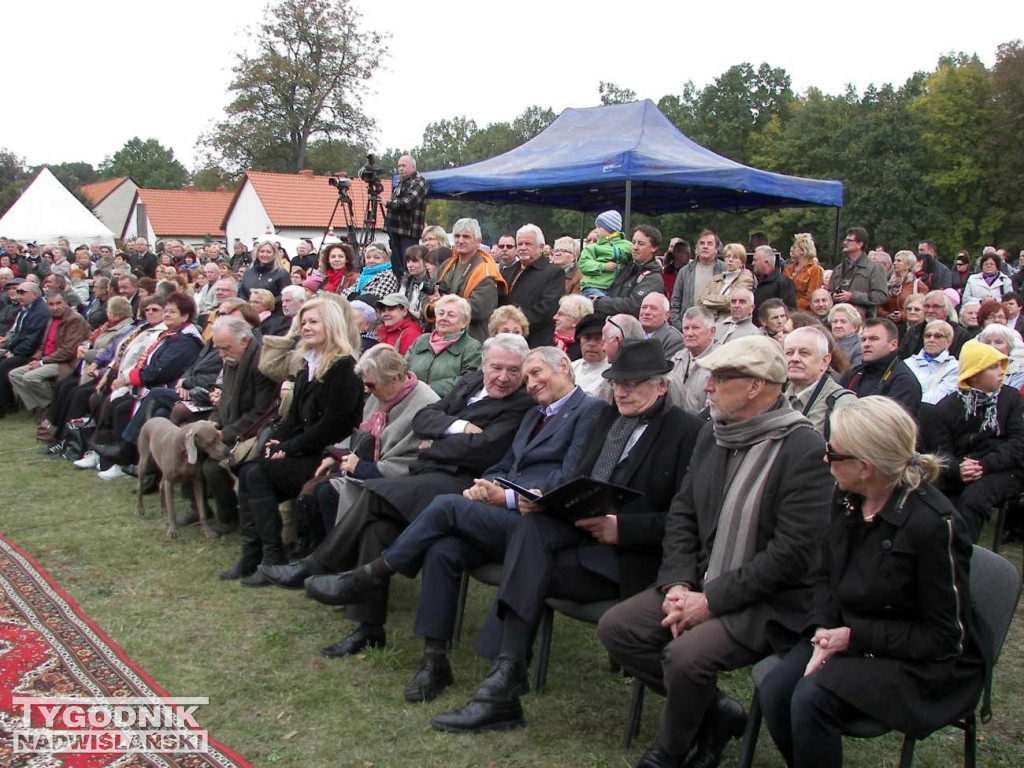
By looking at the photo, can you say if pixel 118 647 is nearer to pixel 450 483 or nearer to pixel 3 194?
pixel 450 483

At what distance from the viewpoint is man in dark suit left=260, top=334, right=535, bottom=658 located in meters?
4.23

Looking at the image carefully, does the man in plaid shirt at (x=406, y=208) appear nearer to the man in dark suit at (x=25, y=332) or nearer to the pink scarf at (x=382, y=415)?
the man in dark suit at (x=25, y=332)

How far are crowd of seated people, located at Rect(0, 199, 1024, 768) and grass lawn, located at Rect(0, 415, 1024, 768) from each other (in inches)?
6.7

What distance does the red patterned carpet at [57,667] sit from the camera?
10.5 feet

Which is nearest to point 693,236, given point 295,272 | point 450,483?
point 295,272

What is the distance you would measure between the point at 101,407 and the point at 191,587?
3.69m

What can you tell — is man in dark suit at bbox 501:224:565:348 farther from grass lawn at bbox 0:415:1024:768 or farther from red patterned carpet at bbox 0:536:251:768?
red patterned carpet at bbox 0:536:251:768

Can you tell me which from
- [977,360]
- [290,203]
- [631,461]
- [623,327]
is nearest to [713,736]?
[631,461]

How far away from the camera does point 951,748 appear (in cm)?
327

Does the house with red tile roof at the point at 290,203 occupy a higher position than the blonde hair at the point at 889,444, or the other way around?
the house with red tile roof at the point at 290,203

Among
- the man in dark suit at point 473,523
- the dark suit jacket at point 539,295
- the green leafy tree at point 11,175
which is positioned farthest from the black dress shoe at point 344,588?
the green leafy tree at point 11,175

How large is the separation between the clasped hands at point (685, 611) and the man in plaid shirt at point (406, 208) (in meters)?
6.75

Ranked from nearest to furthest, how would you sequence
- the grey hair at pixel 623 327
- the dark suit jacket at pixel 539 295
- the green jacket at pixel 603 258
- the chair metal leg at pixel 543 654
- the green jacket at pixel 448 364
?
the chair metal leg at pixel 543 654, the grey hair at pixel 623 327, the green jacket at pixel 448 364, the dark suit jacket at pixel 539 295, the green jacket at pixel 603 258

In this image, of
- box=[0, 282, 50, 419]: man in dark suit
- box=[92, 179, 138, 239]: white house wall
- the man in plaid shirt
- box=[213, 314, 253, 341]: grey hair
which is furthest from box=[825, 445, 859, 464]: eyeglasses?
box=[92, 179, 138, 239]: white house wall
